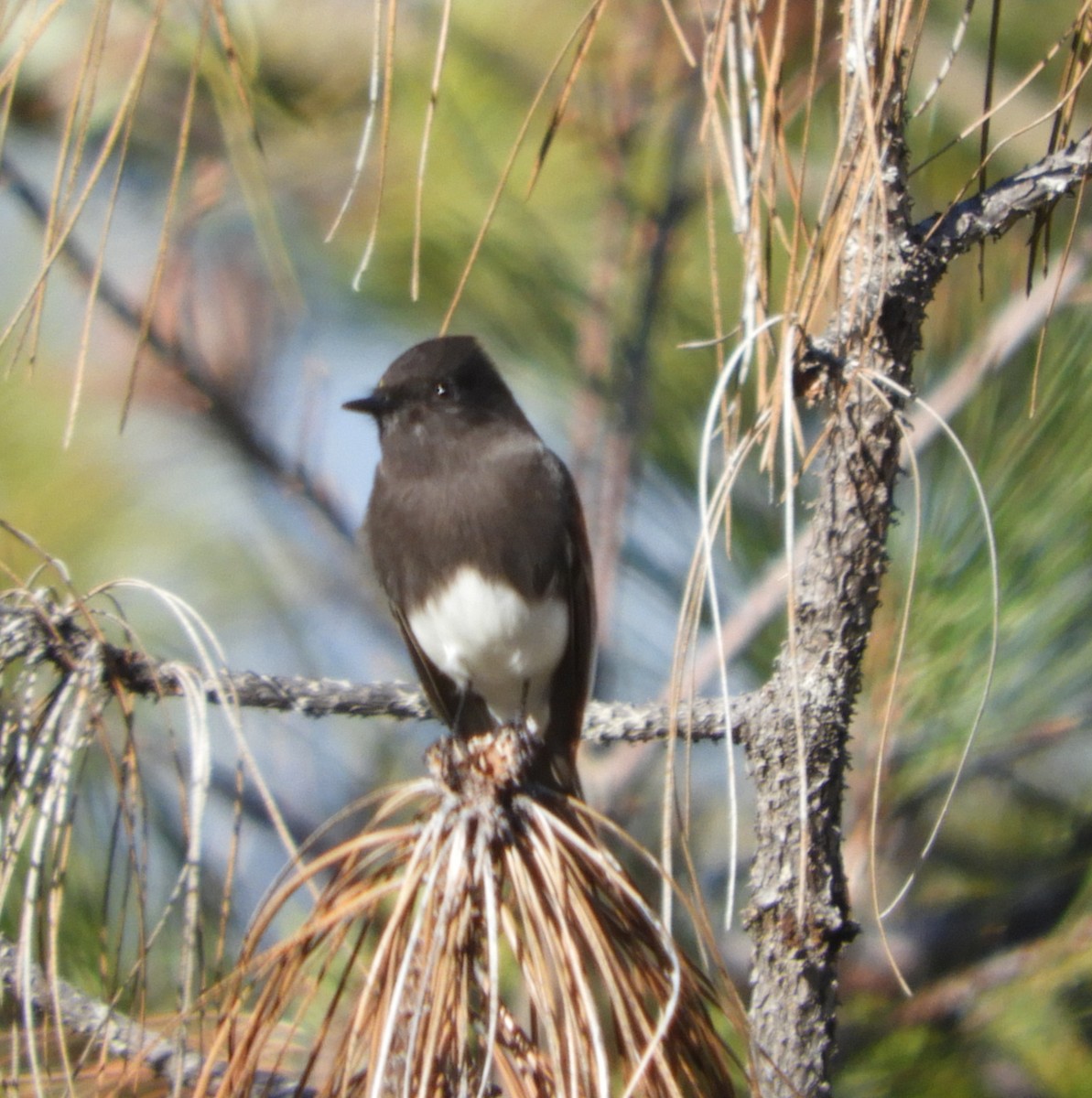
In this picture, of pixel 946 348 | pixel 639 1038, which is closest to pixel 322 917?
pixel 639 1038

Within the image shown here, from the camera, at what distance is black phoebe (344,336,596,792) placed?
1970mm

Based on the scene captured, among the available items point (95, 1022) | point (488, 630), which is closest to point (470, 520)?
point (488, 630)

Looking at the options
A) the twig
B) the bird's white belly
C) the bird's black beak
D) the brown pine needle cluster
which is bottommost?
the brown pine needle cluster

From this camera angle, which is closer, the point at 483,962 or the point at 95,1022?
the point at 483,962

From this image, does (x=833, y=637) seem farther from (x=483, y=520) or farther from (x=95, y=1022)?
(x=483, y=520)

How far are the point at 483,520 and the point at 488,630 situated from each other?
170 mm

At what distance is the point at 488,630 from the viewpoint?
2035 mm

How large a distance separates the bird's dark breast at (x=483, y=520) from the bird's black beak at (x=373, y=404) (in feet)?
0.29

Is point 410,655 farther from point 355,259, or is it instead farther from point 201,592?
point 355,259

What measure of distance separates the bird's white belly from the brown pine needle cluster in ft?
3.38

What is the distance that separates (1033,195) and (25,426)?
1.57 metres

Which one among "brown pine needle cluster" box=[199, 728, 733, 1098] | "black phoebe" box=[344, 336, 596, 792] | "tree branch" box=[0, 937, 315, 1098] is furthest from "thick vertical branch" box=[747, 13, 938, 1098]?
"black phoebe" box=[344, 336, 596, 792]

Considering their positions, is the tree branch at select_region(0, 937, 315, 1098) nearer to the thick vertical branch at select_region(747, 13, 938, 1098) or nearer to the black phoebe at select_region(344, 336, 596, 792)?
the thick vertical branch at select_region(747, 13, 938, 1098)

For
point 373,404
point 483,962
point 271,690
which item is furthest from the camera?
point 373,404
